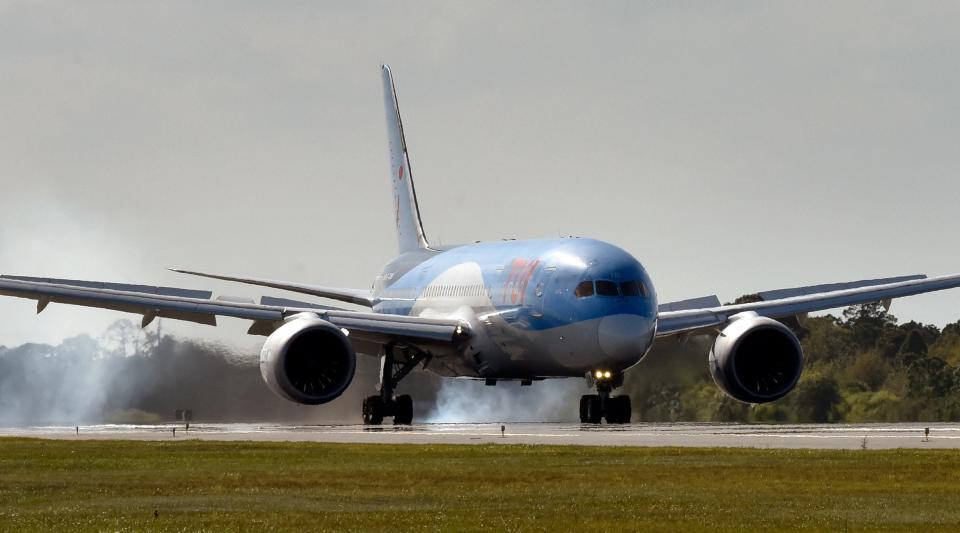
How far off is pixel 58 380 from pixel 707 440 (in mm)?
30126

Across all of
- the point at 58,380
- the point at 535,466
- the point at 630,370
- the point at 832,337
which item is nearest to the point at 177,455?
the point at 535,466

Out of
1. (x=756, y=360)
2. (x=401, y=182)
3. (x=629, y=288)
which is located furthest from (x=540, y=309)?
(x=401, y=182)

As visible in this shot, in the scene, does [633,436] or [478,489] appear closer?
[478,489]

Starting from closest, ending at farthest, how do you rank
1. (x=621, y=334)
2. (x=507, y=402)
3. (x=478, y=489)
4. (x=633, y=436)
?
(x=478, y=489)
(x=633, y=436)
(x=621, y=334)
(x=507, y=402)

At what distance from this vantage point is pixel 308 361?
47.3 meters

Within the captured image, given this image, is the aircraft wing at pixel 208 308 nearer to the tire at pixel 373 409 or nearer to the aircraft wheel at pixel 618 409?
the tire at pixel 373 409

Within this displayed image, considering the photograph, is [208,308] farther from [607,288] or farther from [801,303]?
[801,303]

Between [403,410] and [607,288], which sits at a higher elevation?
[607,288]

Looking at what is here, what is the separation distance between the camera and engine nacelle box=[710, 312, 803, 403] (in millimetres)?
46906

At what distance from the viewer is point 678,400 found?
180 feet

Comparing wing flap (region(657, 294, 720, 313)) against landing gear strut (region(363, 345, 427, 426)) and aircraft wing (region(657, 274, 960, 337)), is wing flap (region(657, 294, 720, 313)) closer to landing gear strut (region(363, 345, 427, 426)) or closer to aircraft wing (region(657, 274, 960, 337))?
aircraft wing (region(657, 274, 960, 337))

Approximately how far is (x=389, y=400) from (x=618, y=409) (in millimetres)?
6620

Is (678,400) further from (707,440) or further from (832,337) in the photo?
(707,440)

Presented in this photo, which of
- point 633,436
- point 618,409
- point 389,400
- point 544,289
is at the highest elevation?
point 544,289
